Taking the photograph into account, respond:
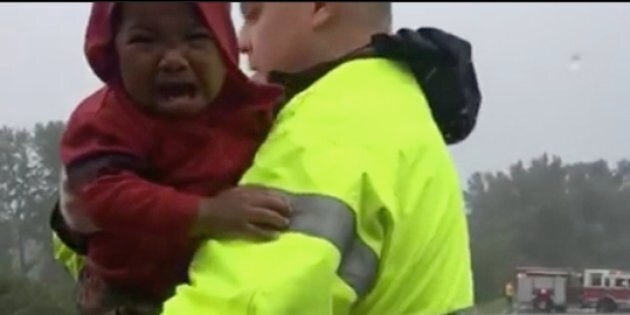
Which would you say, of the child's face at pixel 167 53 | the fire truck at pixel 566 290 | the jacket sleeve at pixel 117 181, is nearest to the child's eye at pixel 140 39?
the child's face at pixel 167 53

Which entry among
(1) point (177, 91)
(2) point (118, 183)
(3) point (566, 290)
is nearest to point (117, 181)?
(2) point (118, 183)

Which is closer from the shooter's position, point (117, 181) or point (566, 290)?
Result: point (117, 181)

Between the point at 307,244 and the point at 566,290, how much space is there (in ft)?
3.16

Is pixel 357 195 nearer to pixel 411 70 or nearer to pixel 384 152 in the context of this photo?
pixel 384 152

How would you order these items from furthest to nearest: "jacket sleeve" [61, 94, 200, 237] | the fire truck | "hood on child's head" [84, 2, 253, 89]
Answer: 1. the fire truck
2. "jacket sleeve" [61, 94, 200, 237]
3. "hood on child's head" [84, 2, 253, 89]

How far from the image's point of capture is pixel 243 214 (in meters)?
1.62

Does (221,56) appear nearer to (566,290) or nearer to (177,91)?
(177,91)

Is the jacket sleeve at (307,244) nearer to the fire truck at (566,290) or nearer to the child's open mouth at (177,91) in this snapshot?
the child's open mouth at (177,91)

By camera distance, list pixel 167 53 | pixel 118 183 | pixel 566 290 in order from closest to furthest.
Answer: pixel 167 53
pixel 118 183
pixel 566 290

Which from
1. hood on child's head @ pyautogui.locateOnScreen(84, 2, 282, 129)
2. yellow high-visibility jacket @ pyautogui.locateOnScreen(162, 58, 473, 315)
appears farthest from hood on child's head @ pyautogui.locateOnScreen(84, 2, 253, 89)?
yellow high-visibility jacket @ pyautogui.locateOnScreen(162, 58, 473, 315)

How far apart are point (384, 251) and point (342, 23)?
0.67ft

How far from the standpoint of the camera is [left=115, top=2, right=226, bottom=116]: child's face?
1.54 metres

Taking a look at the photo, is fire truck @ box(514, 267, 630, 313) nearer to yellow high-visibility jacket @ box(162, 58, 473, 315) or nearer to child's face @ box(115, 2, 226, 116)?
yellow high-visibility jacket @ box(162, 58, 473, 315)

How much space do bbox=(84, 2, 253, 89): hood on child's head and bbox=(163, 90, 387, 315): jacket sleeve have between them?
0.29 ft
